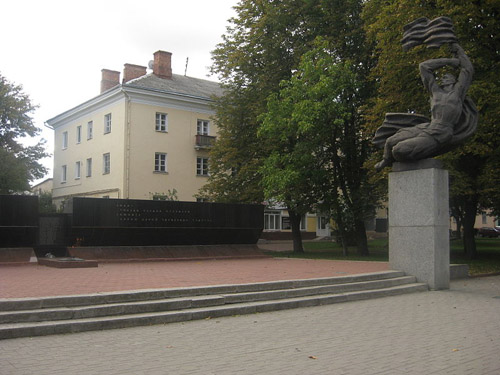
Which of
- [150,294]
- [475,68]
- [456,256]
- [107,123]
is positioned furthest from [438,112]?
[107,123]

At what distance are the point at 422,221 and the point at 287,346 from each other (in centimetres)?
736

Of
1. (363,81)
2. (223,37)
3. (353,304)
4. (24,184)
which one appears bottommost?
(353,304)

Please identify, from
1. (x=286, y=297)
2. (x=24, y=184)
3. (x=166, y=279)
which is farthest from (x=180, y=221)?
(x=24, y=184)

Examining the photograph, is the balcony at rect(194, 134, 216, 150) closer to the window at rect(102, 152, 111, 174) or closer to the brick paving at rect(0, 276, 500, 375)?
the window at rect(102, 152, 111, 174)

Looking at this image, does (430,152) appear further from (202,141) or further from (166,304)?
(202,141)

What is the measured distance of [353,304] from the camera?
10750 millimetres

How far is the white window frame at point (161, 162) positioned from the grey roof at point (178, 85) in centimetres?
504

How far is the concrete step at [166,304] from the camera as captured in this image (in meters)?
7.79

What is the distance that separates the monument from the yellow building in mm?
25657

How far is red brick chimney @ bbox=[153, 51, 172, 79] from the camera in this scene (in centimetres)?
4378

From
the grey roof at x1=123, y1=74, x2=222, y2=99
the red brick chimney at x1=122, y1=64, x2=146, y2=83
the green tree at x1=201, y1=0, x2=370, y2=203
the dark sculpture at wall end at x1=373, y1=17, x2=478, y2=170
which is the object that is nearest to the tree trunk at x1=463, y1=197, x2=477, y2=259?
the green tree at x1=201, y1=0, x2=370, y2=203

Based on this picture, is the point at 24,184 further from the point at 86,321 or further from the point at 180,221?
the point at 86,321

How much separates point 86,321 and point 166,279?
4.29 m

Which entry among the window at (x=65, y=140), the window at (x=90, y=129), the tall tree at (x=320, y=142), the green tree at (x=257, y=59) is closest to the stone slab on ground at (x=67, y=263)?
the tall tree at (x=320, y=142)
